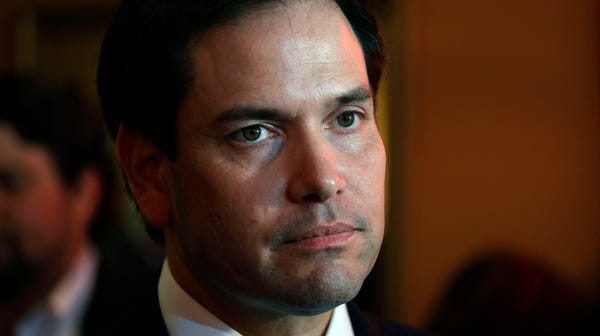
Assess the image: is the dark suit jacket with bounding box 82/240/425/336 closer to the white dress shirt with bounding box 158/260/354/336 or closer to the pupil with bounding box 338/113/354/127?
the white dress shirt with bounding box 158/260/354/336

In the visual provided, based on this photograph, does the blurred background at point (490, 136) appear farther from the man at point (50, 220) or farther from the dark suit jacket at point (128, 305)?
the dark suit jacket at point (128, 305)

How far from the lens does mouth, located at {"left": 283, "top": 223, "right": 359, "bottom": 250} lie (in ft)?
4.49

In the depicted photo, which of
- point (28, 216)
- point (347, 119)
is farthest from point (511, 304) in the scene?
point (28, 216)

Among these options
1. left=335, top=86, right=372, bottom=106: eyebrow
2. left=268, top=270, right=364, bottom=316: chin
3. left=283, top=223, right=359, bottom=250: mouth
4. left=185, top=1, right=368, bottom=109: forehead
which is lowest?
left=268, top=270, right=364, bottom=316: chin

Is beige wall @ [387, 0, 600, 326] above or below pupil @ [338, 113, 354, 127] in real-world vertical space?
below

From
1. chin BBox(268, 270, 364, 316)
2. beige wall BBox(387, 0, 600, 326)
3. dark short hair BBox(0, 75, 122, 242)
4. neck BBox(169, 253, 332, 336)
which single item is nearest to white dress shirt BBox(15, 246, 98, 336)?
dark short hair BBox(0, 75, 122, 242)

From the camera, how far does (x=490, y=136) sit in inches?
149

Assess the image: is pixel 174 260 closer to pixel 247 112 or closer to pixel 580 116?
pixel 247 112

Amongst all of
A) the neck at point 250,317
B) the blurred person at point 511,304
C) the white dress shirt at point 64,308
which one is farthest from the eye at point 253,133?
the white dress shirt at point 64,308

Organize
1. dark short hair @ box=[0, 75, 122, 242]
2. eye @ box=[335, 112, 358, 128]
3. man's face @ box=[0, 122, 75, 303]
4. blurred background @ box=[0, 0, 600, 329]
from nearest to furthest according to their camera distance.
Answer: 1. eye @ box=[335, 112, 358, 128]
2. man's face @ box=[0, 122, 75, 303]
3. dark short hair @ box=[0, 75, 122, 242]
4. blurred background @ box=[0, 0, 600, 329]

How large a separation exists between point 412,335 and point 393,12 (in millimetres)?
2304

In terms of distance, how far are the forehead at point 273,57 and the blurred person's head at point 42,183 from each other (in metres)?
1.65

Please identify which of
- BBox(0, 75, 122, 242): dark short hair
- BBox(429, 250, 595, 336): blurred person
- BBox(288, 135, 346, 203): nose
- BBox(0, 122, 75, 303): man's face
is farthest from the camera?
BBox(0, 75, 122, 242): dark short hair

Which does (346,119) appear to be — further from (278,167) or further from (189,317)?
(189,317)
